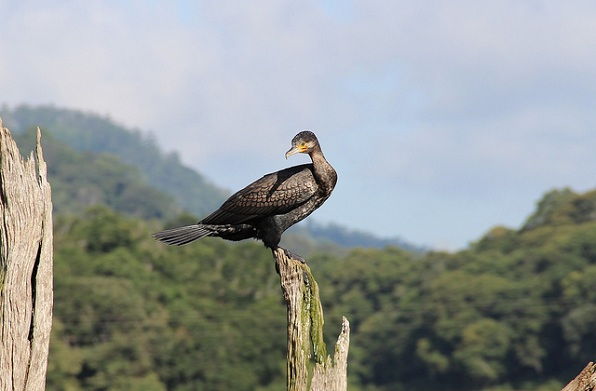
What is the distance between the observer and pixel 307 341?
9148 mm

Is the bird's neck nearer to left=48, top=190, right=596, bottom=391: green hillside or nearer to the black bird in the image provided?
the black bird

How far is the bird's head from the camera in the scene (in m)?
11.1

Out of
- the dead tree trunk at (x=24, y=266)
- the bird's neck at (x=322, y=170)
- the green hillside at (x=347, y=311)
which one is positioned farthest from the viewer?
the green hillside at (x=347, y=311)

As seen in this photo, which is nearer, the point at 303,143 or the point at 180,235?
the point at 303,143

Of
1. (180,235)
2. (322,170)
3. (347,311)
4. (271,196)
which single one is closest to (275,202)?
(271,196)

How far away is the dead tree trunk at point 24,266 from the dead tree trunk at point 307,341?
1.63 m

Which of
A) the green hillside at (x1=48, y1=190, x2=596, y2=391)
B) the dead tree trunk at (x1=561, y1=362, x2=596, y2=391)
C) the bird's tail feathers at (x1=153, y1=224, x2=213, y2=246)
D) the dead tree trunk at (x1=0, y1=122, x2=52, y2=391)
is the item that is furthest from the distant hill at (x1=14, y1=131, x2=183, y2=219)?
the dead tree trunk at (x1=561, y1=362, x2=596, y2=391)

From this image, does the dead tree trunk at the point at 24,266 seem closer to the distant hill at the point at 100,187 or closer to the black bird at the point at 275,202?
the black bird at the point at 275,202

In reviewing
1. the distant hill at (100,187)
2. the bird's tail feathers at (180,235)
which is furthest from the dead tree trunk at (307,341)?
the distant hill at (100,187)

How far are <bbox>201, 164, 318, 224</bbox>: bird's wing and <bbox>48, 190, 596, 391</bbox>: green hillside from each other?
54260 millimetres

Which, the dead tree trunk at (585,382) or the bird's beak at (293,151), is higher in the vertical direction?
the bird's beak at (293,151)

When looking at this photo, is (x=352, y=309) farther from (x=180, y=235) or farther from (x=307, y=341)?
(x=307, y=341)

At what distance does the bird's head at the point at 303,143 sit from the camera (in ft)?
36.4

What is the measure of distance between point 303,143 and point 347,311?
81.7 metres
